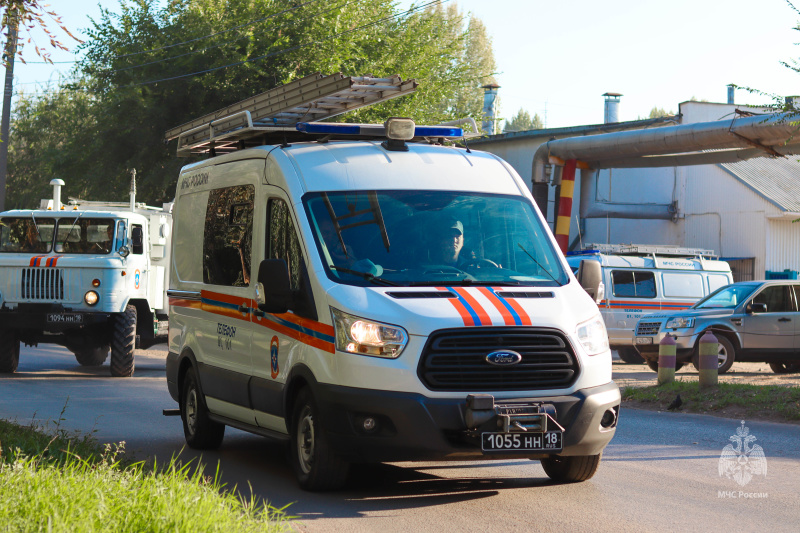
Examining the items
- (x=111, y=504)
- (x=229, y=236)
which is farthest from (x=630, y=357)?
(x=111, y=504)

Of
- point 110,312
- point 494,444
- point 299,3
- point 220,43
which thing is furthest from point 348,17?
point 494,444

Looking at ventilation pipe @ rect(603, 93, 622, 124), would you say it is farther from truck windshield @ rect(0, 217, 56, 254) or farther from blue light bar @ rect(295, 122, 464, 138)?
blue light bar @ rect(295, 122, 464, 138)

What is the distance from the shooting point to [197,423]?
9938 mm

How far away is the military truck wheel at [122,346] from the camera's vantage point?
17781 mm

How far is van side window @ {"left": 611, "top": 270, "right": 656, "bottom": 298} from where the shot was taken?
23.1 meters

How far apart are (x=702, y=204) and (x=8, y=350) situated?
2473 cm

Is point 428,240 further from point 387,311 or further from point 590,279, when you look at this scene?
point 590,279

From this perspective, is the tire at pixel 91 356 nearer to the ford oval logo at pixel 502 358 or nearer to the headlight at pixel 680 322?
the headlight at pixel 680 322

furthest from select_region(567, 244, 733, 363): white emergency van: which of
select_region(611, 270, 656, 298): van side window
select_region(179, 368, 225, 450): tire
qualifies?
select_region(179, 368, 225, 450): tire

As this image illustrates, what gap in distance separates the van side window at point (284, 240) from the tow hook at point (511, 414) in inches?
66.7

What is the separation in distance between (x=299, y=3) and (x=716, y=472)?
90.6ft

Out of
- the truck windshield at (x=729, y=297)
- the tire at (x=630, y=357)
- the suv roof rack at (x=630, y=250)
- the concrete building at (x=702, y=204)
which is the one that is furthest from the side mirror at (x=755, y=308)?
the concrete building at (x=702, y=204)

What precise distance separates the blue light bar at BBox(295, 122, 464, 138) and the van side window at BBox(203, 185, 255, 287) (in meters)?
0.70

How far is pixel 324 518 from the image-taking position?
6.83m
